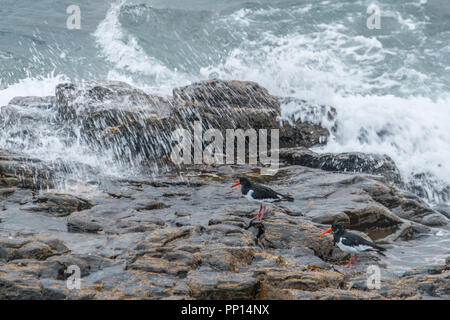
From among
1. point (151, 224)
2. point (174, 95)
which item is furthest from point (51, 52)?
point (151, 224)

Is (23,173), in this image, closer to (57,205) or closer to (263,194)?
(57,205)

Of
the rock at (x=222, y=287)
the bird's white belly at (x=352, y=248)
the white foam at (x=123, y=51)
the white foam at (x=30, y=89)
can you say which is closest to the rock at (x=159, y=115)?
the white foam at (x=30, y=89)

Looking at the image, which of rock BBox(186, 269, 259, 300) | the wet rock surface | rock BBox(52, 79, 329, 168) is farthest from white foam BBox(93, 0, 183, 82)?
rock BBox(186, 269, 259, 300)

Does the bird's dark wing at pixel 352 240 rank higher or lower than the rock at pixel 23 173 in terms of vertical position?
lower

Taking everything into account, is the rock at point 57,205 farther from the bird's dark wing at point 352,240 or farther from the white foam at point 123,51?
the white foam at point 123,51

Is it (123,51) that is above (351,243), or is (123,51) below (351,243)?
above

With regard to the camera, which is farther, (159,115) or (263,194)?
(159,115)

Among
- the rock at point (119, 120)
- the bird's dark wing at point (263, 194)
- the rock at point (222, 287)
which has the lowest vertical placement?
the rock at point (222, 287)

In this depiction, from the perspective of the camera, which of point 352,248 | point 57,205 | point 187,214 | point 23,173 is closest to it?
point 352,248

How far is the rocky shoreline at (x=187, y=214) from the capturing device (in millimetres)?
7543

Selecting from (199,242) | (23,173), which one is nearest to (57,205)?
(23,173)

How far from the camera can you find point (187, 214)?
10867 mm

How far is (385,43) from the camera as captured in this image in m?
28.4

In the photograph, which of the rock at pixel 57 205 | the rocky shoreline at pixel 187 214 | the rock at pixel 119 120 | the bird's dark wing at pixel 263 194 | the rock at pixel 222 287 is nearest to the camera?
the rock at pixel 222 287
